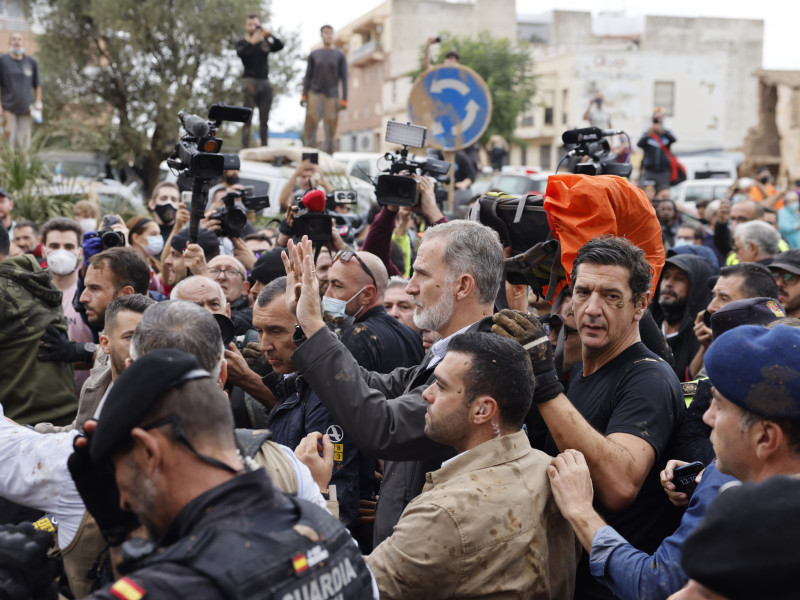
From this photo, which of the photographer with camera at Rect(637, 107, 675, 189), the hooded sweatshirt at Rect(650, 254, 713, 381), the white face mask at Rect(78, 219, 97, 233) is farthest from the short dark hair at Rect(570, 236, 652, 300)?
the photographer with camera at Rect(637, 107, 675, 189)

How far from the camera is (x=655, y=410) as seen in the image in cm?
321

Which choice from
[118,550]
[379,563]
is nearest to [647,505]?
[379,563]

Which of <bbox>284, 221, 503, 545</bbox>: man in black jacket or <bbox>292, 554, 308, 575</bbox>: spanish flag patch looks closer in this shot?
<bbox>292, 554, 308, 575</bbox>: spanish flag patch

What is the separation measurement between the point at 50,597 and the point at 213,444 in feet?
1.66

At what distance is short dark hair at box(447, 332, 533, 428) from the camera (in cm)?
291

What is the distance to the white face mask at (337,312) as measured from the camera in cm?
466

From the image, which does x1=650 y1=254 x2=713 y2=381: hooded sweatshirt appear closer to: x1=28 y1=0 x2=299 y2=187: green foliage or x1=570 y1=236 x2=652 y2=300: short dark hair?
x1=570 y1=236 x2=652 y2=300: short dark hair

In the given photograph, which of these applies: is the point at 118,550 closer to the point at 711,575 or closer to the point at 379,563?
the point at 379,563

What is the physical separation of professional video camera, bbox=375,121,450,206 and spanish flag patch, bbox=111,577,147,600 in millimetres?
3944

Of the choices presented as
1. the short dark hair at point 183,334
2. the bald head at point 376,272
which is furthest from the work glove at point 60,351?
the short dark hair at point 183,334

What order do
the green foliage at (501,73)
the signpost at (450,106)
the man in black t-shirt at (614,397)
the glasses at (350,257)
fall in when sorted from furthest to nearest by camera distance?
the green foliage at (501,73) → the signpost at (450,106) → the glasses at (350,257) → the man in black t-shirt at (614,397)

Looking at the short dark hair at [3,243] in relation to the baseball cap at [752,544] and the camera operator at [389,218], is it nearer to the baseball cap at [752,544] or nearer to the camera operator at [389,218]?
the camera operator at [389,218]

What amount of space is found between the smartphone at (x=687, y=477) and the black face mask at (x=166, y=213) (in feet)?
21.3

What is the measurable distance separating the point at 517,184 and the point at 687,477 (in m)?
15.9
